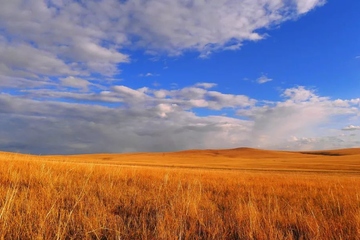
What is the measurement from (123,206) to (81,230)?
1.35 metres

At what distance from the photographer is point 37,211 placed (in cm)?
374

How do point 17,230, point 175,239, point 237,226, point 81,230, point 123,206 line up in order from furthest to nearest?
point 123,206 < point 237,226 < point 81,230 < point 17,230 < point 175,239

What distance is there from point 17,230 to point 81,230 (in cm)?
70

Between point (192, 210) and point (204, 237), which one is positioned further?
point (192, 210)

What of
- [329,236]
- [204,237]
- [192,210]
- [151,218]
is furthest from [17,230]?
[329,236]

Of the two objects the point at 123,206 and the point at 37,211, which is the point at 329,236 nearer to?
the point at 123,206

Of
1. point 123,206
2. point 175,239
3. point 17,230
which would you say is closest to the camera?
point 175,239

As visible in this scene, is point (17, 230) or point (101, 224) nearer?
point (17, 230)

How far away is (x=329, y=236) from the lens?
138 inches

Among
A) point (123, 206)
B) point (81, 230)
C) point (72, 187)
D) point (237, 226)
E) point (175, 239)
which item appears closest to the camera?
point (175, 239)

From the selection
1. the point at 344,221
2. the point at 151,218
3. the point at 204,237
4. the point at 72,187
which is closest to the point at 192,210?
the point at 151,218

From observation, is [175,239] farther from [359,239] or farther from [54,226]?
[359,239]

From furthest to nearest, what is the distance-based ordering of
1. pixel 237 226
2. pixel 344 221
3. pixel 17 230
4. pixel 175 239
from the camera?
pixel 344 221 → pixel 237 226 → pixel 17 230 → pixel 175 239

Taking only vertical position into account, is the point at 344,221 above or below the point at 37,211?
below
